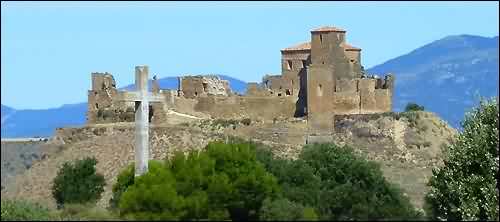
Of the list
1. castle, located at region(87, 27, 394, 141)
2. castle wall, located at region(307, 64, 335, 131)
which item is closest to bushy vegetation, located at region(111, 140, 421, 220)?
castle wall, located at region(307, 64, 335, 131)

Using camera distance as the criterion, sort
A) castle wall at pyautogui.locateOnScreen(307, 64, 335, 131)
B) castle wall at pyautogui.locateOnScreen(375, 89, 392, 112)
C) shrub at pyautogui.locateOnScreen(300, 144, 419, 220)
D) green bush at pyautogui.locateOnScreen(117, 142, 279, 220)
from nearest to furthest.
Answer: shrub at pyautogui.locateOnScreen(300, 144, 419, 220)
green bush at pyautogui.locateOnScreen(117, 142, 279, 220)
castle wall at pyautogui.locateOnScreen(307, 64, 335, 131)
castle wall at pyautogui.locateOnScreen(375, 89, 392, 112)

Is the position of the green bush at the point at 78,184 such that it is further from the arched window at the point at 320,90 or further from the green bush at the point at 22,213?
the arched window at the point at 320,90

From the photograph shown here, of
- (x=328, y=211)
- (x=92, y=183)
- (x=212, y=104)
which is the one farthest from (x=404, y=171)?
(x=328, y=211)

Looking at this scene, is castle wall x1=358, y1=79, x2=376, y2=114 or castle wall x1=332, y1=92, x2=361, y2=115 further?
castle wall x1=358, y1=79, x2=376, y2=114

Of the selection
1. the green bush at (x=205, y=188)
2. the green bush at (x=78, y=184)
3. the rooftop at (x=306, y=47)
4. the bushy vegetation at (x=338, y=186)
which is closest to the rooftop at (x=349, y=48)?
the rooftop at (x=306, y=47)

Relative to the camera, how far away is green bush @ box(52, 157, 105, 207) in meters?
56.4

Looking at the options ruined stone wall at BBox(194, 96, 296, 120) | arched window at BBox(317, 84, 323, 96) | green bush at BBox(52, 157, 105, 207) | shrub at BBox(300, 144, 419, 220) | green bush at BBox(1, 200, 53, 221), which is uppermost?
arched window at BBox(317, 84, 323, 96)

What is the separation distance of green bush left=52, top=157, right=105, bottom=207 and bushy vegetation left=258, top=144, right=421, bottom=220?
30.4 ft

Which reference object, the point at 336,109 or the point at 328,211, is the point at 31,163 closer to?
the point at 336,109

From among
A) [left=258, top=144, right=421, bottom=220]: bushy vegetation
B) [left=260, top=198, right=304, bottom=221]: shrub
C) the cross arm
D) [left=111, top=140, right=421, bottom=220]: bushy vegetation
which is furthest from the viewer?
the cross arm

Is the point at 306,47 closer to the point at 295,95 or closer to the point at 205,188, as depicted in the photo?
the point at 295,95

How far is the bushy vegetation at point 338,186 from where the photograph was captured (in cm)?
3428

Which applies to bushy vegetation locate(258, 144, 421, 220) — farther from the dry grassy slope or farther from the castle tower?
the castle tower

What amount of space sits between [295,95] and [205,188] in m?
51.7
